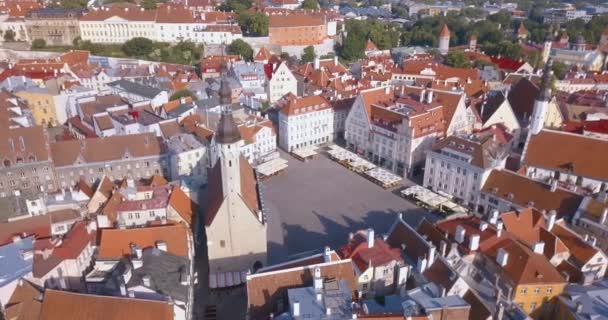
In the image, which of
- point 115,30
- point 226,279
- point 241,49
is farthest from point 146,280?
point 115,30

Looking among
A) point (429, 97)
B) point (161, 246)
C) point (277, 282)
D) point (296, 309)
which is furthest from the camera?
point (429, 97)

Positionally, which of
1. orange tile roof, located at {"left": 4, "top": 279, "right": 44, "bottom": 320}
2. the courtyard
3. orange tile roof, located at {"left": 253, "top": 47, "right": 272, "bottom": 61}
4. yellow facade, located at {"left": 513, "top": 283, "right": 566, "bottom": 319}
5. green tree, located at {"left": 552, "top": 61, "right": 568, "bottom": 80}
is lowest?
the courtyard

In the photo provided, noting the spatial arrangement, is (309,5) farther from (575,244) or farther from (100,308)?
(100,308)

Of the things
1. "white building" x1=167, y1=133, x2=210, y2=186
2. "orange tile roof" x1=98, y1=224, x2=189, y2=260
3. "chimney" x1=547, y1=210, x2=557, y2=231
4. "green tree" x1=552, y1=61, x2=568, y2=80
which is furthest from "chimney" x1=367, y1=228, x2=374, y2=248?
"green tree" x1=552, y1=61, x2=568, y2=80

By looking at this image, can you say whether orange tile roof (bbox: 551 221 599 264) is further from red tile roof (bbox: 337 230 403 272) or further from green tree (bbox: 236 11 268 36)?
green tree (bbox: 236 11 268 36)

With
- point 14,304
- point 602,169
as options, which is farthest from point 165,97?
point 602,169

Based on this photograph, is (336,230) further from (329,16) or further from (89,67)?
(329,16)

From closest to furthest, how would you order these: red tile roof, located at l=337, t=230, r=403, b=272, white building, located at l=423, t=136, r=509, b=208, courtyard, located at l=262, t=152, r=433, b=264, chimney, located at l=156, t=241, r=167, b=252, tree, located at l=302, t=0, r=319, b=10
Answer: red tile roof, located at l=337, t=230, r=403, b=272 → chimney, located at l=156, t=241, r=167, b=252 → courtyard, located at l=262, t=152, r=433, b=264 → white building, located at l=423, t=136, r=509, b=208 → tree, located at l=302, t=0, r=319, b=10
